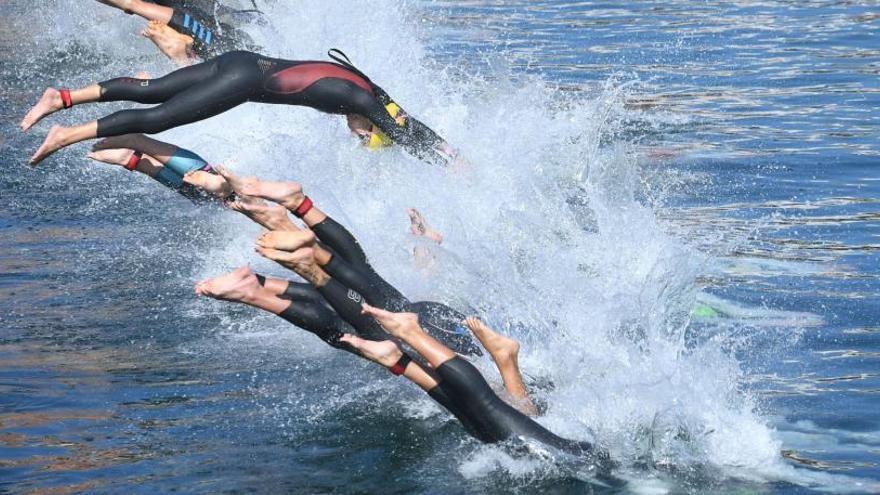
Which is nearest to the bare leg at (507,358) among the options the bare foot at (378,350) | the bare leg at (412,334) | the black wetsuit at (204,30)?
the bare leg at (412,334)

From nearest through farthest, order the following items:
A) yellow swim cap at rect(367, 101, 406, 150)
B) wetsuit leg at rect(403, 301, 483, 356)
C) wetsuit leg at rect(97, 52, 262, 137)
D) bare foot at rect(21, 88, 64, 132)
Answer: wetsuit leg at rect(403, 301, 483, 356), wetsuit leg at rect(97, 52, 262, 137), bare foot at rect(21, 88, 64, 132), yellow swim cap at rect(367, 101, 406, 150)

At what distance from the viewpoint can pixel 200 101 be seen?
866 cm

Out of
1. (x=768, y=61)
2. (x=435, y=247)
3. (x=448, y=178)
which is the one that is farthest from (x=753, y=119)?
(x=435, y=247)

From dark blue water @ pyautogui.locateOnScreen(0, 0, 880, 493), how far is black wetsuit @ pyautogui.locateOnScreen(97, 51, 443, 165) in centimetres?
81

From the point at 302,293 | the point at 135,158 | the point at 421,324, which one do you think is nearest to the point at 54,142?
the point at 135,158

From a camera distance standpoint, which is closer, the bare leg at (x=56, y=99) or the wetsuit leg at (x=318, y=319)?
the wetsuit leg at (x=318, y=319)

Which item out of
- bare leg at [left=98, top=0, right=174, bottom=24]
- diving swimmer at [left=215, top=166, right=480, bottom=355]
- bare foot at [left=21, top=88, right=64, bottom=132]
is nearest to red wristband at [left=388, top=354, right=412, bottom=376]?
diving swimmer at [left=215, top=166, right=480, bottom=355]

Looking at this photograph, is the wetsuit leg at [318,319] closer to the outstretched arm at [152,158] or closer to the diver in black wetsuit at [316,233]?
the diver in black wetsuit at [316,233]

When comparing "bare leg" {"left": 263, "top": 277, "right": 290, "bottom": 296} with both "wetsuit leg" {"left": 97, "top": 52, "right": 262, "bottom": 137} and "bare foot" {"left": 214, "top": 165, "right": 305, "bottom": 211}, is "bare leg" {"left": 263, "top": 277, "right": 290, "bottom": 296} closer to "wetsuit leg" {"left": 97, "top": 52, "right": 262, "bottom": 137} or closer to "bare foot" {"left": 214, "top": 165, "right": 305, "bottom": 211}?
"bare foot" {"left": 214, "top": 165, "right": 305, "bottom": 211}

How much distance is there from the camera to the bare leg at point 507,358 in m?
7.07

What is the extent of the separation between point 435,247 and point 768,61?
11.0 metres

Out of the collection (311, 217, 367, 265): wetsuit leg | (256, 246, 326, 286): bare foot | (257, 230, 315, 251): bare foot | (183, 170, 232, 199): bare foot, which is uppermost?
(183, 170, 232, 199): bare foot

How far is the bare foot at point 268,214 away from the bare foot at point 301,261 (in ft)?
1.10

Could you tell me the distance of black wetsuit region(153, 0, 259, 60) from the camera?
10711mm
